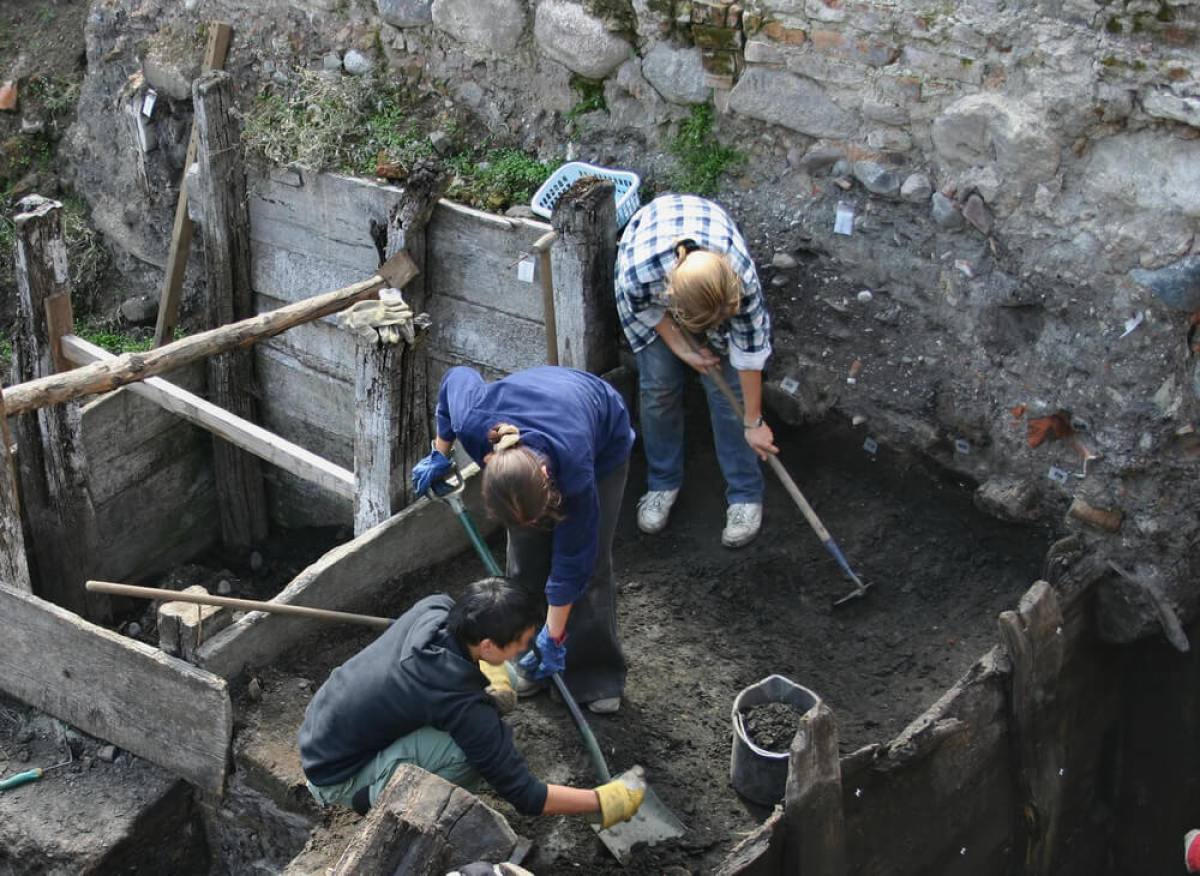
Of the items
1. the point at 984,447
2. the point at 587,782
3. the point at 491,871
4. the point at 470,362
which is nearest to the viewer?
the point at 491,871

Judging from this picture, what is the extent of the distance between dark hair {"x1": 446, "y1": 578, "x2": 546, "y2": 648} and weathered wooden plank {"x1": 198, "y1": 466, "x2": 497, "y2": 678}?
1285 mm

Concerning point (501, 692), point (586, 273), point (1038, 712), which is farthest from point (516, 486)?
point (1038, 712)

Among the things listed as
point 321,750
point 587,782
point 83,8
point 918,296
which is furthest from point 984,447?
point 83,8

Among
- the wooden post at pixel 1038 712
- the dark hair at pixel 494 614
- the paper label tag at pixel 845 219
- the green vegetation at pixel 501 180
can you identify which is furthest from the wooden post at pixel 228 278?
the wooden post at pixel 1038 712

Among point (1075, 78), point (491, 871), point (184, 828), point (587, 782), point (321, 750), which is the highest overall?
→ point (1075, 78)

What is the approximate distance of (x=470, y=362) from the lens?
648 cm

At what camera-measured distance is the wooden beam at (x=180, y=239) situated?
22.8 feet

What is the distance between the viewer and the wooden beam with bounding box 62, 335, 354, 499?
5324 millimetres

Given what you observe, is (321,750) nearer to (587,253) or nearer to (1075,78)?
(587,253)

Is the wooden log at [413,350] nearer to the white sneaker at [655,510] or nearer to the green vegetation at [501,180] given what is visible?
the green vegetation at [501,180]

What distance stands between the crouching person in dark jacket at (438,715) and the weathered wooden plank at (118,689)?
25.8 inches

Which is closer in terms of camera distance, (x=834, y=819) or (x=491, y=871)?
(x=491, y=871)

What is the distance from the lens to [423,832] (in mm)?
3111

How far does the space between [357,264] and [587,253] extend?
61.6 inches
